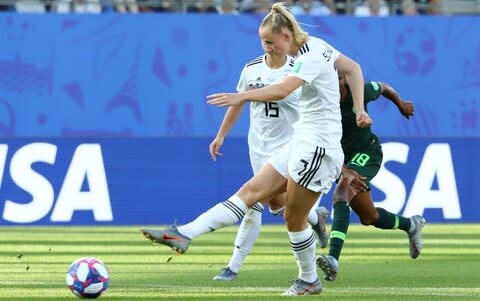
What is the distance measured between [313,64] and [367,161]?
2740 millimetres

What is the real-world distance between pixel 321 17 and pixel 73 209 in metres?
6.71

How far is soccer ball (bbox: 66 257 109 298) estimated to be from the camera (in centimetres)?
931

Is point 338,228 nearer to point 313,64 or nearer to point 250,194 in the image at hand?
point 250,194

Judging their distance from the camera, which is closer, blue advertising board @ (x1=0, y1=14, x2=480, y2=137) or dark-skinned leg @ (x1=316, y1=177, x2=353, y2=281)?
dark-skinned leg @ (x1=316, y1=177, x2=353, y2=281)

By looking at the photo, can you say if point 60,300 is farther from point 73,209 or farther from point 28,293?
point 73,209

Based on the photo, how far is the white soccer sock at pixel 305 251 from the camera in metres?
9.70

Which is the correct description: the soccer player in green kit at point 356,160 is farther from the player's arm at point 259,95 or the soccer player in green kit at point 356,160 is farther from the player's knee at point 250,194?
the player's arm at point 259,95

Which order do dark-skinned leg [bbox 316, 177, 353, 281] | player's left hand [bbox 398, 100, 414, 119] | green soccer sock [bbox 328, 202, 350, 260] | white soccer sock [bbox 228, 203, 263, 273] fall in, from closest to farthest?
dark-skinned leg [bbox 316, 177, 353, 281], green soccer sock [bbox 328, 202, 350, 260], white soccer sock [bbox 228, 203, 263, 273], player's left hand [bbox 398, 100, 414, 119]

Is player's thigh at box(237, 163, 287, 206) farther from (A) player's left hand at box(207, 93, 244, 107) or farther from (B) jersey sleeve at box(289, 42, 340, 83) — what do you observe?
(A) player's left hand at box(207, 93, 244, 107)

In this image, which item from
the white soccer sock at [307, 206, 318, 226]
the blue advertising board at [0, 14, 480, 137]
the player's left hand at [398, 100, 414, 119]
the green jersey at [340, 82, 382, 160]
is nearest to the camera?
the player's left hand at [398, 100, 414, 119]

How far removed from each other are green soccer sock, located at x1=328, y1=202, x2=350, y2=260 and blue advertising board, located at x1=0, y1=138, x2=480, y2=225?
7.09 m

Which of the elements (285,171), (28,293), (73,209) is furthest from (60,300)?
(73,209)

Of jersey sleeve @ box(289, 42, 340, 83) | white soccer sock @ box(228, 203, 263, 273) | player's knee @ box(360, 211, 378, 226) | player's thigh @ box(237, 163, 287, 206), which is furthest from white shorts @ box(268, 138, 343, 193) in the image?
player's knee @ box(360, 211, 378, 226)

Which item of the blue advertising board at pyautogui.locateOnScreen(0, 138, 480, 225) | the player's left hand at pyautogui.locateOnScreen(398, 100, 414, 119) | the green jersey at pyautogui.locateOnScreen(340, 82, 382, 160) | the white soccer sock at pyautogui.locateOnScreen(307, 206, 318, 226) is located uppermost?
the player's left hand at pyautogui.locateOnScreen(398, 100, 414, 119)
